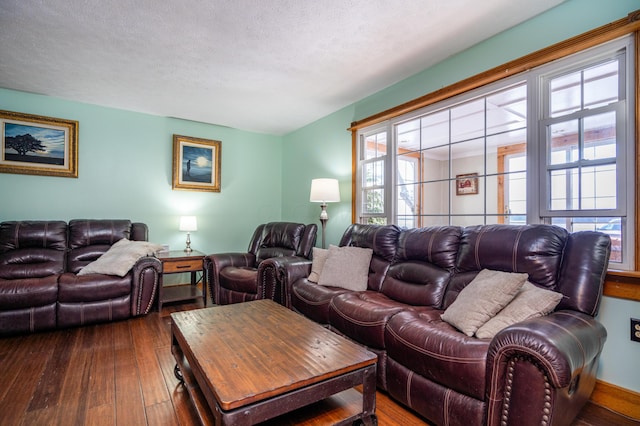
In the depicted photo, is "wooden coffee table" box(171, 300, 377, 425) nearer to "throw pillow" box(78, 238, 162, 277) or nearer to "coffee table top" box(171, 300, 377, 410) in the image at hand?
"coffee table top" box(171, 300, 377, 410)

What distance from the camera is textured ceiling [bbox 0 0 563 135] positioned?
206cm

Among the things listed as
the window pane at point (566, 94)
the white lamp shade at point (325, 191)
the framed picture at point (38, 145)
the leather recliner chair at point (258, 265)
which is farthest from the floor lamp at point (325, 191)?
the framed picture at point (38, 145)

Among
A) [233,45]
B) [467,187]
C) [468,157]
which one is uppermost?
[233,45]

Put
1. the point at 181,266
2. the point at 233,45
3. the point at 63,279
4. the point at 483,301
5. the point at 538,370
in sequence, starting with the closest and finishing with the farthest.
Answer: the point at 538,370
the point at 483,301
the point at 233,45
the point at 63,279
the point at 181,266

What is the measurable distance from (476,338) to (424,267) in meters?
0.85

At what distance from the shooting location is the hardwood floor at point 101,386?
1659 millimetres

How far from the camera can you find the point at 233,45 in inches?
98.5

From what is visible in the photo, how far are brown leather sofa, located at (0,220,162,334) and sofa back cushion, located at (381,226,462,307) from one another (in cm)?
256

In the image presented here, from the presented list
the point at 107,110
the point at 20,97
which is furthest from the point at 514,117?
the point at 20,97

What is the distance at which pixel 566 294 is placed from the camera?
1664mm

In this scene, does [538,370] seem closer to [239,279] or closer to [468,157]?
[239,279]

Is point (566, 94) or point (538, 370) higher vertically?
point (566, 94)

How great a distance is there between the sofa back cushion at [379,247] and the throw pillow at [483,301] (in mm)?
881

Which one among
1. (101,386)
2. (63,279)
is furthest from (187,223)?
(101,386)
